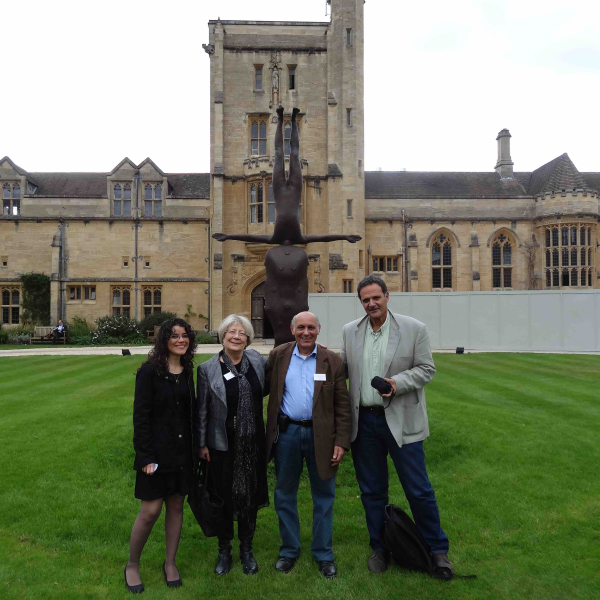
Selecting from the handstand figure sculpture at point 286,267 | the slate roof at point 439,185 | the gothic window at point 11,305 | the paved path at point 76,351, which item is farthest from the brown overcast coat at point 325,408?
the gothic window at point 11,305

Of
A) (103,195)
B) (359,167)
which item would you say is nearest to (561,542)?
(359,167)

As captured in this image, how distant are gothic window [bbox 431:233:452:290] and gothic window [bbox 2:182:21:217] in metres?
24.2

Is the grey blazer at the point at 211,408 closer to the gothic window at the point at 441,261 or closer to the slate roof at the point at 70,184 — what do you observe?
the gothic window at the point at 441,261

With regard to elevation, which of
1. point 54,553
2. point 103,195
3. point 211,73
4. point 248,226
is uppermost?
point 211,73

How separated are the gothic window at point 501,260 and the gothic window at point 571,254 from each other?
2100 millimetres

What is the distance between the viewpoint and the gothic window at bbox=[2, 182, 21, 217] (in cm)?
2798

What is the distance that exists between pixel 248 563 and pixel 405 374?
1.87 meters

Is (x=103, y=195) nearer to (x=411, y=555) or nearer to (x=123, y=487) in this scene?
(x=123, y=487)

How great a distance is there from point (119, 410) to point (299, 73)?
23.2 m

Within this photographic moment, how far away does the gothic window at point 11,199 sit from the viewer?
27984mm

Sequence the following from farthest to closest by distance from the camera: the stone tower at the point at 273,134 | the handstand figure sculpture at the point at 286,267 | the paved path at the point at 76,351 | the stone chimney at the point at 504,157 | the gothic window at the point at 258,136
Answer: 1. the stone chimney at the point at 504,157
2. the gothic window at the point at 258,136
3. the stone tower at the point at 273,134
4. the paved path at the point at 76,351
5. the handstand figure sculpture at the point at 286,267

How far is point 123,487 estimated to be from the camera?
532 centimetres

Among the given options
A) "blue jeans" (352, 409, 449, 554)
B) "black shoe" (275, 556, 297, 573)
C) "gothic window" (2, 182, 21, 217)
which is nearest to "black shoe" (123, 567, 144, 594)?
"black shoe" (275, 556, 297, 573)

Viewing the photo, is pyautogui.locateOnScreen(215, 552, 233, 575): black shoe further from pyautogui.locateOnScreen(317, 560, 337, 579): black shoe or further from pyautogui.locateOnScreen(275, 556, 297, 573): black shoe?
pyautogui.locateOnScreen(317, 560, 337, 579): black shoe
